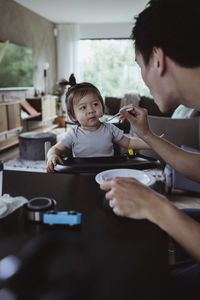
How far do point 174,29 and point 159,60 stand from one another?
3.2 inches

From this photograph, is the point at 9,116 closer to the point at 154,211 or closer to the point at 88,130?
the point at 88,130

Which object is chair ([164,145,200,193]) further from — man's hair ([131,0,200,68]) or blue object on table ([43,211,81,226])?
blue object on table ([43,211,81,226])

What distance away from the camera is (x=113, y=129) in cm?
165

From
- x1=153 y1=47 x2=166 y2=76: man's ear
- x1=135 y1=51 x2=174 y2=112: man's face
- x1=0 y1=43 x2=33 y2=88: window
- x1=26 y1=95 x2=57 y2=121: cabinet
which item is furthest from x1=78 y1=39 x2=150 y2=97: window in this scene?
x1=153 y1=47 x2=166 y2=76: man's ear

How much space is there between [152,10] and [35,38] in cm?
596

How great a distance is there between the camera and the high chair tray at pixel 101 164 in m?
0.98

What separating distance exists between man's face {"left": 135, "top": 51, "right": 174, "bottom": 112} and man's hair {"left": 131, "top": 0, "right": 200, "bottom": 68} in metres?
0.05

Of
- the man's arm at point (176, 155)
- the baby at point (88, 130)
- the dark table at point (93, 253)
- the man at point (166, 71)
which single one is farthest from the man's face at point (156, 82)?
the baby at point (88, 130)

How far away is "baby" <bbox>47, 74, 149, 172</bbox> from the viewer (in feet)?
5.02

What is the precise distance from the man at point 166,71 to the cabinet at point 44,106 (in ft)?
16.4

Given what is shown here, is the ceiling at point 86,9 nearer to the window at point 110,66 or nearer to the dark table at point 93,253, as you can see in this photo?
the window at point 110,66

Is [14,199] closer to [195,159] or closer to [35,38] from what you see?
[195,159]

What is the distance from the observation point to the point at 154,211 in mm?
599

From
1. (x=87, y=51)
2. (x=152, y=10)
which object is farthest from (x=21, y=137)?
(x=87, y=51)
